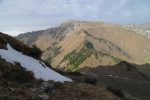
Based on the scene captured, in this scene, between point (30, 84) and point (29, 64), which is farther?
point (29, 64)

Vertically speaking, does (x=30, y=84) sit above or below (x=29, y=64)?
below

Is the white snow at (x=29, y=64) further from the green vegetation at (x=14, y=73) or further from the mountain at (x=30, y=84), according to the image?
the green vegetation at (x=14, y=73)

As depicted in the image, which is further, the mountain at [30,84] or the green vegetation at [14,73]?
the green vegetation at [14,73]

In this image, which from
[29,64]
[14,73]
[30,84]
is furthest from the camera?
[29,64]

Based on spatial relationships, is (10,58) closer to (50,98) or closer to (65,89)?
(65,89)

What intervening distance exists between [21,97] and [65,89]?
8189 mm

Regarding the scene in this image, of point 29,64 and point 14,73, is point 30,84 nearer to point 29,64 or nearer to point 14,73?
point 14,73

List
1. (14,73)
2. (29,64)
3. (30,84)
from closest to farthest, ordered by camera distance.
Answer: (30,84) → (14,73) → (29,64)

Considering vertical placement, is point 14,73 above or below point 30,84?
above

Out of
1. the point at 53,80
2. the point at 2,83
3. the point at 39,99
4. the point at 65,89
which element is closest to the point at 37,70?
the point at 53,80

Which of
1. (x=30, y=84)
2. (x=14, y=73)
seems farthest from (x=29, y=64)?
(x=30, y=84)

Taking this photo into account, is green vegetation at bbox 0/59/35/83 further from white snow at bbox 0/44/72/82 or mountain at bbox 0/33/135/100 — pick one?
white snow at bbox 0/44/72/82

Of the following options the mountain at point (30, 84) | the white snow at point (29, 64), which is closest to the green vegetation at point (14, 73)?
the mountain at point (30, 84)

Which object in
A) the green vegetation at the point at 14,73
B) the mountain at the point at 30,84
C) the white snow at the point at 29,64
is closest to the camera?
A: the mountain at the point at 30,84
